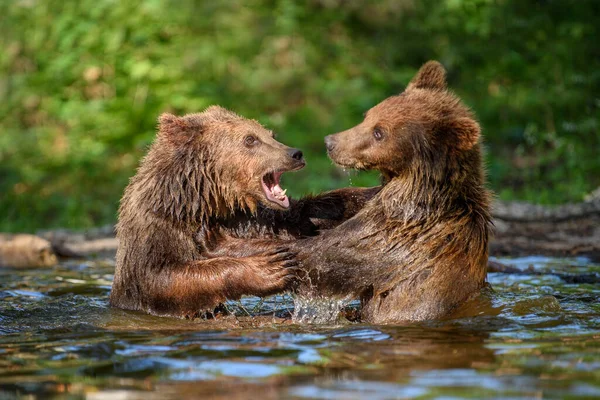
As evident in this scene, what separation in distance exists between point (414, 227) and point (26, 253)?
18.2 feet

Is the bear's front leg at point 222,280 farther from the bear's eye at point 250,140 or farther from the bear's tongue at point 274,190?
the bear's eye at point 250,140

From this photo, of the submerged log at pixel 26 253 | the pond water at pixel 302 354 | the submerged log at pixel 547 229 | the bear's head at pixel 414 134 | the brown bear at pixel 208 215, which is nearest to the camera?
the pond water at pixel 302 354

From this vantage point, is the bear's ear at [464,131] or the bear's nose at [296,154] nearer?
the bear's ear at [464,131]

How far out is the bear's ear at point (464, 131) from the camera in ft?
21.5

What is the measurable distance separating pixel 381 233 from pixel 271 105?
11.7m

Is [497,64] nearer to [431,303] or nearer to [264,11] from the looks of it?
[264,11]

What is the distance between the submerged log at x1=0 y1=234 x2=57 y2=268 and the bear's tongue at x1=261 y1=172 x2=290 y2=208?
4.15m

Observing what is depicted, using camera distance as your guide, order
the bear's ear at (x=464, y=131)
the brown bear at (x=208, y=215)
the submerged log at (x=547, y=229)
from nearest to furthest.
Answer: the bear's ear at (x=464, y=131), the brown bear at (x=208, y=215), the submerged log at (x=547, y=229)

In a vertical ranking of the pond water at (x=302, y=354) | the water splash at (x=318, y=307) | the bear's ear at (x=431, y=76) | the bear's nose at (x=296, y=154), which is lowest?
the pond water at (x=302, y=354)

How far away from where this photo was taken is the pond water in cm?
472

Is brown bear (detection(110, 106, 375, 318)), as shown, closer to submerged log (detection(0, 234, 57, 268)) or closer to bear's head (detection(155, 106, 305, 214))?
bear's head (detection(155, 106, 305, 214))

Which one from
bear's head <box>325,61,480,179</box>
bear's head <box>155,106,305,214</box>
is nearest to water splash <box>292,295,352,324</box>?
bear's head <box>155,106,305,214</box>

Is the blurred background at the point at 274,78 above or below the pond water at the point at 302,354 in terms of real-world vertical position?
above

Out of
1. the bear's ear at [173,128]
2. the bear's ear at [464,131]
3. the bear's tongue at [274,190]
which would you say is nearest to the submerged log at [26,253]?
the bear's ear at [173,128]
